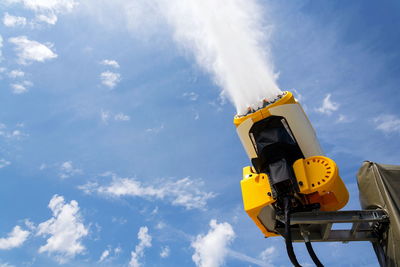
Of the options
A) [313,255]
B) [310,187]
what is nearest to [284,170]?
[310,187]

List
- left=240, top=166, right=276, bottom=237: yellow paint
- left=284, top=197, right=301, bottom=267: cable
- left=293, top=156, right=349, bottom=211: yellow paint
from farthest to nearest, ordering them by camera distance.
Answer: left=240, top=166, right=276, bottom=237: yellow paint < left=293, top=156, right=349, bottom=211: yellow paint < left=284, top=197, right=301, bottom=267: cable

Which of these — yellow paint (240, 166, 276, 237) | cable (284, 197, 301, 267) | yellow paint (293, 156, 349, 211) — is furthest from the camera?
yellow paint (240, 166, 276, 237)

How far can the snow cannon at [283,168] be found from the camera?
550cm

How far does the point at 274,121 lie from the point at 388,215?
2648mm

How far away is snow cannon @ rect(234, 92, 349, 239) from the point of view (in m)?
5.50

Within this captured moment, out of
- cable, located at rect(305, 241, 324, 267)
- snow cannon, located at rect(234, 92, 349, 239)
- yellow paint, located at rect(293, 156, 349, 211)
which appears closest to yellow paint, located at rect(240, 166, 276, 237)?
snow cannon, located at rect(234, 92, 349, 239)

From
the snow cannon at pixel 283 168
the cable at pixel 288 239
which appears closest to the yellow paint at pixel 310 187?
the snow cannon at pixel 283 168

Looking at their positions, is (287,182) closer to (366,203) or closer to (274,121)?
(274,121)

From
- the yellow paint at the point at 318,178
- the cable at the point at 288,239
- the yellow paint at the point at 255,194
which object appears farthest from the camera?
the yellow paint at the point at 255,194

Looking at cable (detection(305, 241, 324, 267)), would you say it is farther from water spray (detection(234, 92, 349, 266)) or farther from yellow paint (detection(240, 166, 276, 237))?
yellow paint (detection(240, 166, 276, 237))

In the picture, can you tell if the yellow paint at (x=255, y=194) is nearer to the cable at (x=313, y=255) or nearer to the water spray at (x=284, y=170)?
the water spray at (x=284, y=170)

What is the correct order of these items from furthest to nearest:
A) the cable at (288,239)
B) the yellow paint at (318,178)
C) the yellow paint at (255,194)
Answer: the yellow paint at (255,194), the yellow paint at (318,178), the cable at (288,239)

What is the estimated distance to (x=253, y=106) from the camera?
6328 millimetres

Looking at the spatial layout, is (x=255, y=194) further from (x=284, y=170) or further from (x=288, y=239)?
(x=288, y=239)
